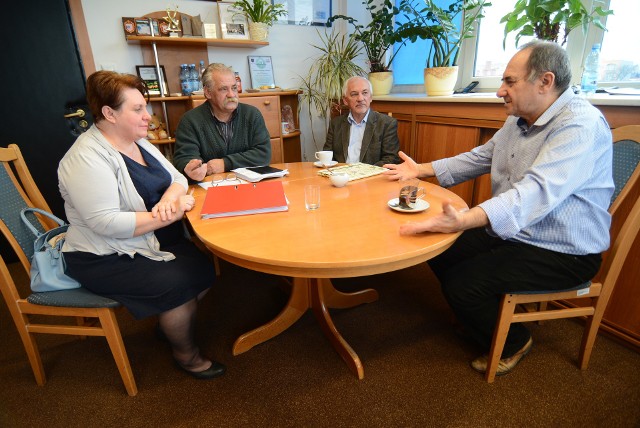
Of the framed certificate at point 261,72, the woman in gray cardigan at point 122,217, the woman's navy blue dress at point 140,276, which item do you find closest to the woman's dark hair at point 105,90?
the woman in gray cardigan at point 122,217

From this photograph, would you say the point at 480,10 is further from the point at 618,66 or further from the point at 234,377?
the point at 234,377

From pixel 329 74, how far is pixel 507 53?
4.76ft

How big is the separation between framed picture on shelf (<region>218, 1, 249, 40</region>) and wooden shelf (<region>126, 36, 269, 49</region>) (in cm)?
7

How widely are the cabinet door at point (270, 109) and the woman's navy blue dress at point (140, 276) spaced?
70.7 inches

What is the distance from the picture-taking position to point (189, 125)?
6.86 ft

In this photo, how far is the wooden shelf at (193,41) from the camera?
269cm

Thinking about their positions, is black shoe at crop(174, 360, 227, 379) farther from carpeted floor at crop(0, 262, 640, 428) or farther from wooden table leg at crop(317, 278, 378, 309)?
wooden table leg at crop(317, 278, 378, 309)

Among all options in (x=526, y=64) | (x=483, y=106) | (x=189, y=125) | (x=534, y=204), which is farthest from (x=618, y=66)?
(x=189, y=125)

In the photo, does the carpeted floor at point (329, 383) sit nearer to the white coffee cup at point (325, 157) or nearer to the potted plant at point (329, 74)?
the white coffee cup at point (325, 157)

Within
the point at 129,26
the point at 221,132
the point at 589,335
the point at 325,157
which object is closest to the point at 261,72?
the point at 129,26

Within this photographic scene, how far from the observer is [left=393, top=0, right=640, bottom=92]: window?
188 centimetres

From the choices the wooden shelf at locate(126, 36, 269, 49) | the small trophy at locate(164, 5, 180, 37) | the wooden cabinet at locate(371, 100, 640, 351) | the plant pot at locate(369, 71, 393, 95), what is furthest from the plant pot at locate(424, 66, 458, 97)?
the small trophy at locate(164, 5, 180, 37)

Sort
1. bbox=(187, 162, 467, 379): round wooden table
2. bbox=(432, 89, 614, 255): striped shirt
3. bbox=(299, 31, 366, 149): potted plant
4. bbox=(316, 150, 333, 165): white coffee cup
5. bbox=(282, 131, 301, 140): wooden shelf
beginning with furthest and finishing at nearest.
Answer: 1. bbox=(282, 131, 301, 140): wooden shelf
2. bbox=(299, 31, 366, 149): potted plant
3. bbox=(316, 150, 333, 165): white coffee cup
4. bbox=(432, 89, 614, 255): striped shirt
5. bbox=(187, 162, 467, 379): round wooden table

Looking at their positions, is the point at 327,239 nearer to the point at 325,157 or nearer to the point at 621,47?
the point at 325,157
